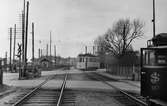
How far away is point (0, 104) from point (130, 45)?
44772 millimetres

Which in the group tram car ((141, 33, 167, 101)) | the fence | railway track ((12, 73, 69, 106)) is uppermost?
tram car ((141, 33, 167, 101))

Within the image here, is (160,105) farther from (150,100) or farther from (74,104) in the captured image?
(74,104)

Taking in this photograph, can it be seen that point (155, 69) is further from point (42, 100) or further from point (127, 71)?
point (127, 71)

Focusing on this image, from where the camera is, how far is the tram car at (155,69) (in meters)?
9.15

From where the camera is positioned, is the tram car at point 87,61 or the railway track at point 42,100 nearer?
the railway track at point 42,100

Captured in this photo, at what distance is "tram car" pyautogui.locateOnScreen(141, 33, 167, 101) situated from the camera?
9.15 meters

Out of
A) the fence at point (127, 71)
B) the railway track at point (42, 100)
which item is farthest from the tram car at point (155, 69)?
the fence at point (127, 71)

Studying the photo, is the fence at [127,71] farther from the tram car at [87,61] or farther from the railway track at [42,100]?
the railway track at [42,100]

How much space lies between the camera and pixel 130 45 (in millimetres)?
56688

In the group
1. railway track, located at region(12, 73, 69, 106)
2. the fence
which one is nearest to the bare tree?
the fence

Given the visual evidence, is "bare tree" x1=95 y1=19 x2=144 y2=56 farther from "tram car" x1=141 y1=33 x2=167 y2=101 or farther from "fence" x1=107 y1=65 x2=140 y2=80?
"tram car" x1=141 y1=33 x2=167 y2=101

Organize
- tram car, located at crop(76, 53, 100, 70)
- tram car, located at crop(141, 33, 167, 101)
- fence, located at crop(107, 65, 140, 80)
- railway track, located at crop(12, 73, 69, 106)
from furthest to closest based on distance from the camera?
tram car, located at crop(76, 53, 100, 70) < fence, located at crop(107, 65, 140, 80) < railway track, located at crop(12, 73, 69, 106) < tram car, located at crop(141, 33, 167, 101)

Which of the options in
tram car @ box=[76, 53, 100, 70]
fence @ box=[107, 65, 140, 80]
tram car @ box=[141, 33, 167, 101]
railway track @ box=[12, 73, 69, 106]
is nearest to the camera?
tram car @ box=[141, 33, 167, 101]

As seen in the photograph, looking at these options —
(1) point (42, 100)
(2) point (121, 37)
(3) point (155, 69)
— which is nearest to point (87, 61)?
(2) point (121, 37)
